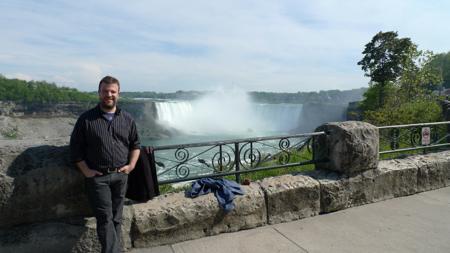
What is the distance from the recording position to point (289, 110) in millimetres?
64062

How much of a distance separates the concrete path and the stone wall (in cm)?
14

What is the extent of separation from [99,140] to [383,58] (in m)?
36.8

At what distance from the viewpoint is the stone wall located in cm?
288

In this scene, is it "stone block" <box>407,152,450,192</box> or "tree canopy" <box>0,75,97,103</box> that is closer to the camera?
"stone block" <box>407,152,450,192</box>

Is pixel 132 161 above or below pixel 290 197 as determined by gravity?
above

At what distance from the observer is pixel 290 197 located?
13.1 feet

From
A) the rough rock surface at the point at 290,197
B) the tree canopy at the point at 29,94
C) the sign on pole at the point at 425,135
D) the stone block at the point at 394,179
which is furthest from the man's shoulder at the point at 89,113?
the tree canopy at the point at 29,94

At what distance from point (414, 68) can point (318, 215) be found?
23872 mm

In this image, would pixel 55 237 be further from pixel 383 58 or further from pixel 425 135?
pixel 383 58

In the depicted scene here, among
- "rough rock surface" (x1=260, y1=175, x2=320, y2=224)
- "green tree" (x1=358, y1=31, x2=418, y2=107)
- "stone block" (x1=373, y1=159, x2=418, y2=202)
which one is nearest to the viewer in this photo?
"rough rock surface" (x1=260, y1=175, x2=320, y2=224)

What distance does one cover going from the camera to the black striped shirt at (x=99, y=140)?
2.74 meters

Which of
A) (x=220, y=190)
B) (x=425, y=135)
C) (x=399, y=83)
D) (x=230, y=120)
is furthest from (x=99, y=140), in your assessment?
(x=230, y=120)

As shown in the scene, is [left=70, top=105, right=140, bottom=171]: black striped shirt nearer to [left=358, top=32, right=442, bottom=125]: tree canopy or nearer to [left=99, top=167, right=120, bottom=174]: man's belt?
[left=99, top=167, right=120, bottom=174]: man's belt

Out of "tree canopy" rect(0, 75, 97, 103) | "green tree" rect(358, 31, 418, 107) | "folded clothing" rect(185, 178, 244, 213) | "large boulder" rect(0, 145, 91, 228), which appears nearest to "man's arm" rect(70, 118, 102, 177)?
"large boulder" rect(0, 145, 91, 228)
